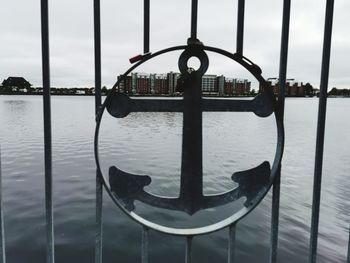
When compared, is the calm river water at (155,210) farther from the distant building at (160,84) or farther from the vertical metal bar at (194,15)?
the vertical metal bar at (194,15)

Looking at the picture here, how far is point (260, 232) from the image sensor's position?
33.7 feet

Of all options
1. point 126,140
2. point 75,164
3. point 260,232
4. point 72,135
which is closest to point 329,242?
point 260,232

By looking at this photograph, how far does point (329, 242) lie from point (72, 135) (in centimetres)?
2305

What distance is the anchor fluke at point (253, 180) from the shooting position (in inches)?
72.7

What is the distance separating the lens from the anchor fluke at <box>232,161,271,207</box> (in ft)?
6.06

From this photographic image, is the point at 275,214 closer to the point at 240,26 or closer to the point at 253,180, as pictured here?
the point at 253,180

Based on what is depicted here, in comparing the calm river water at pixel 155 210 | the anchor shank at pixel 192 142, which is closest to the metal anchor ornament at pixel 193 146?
the anchor shank at pixel 192 142

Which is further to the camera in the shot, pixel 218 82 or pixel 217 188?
pixel 217 188

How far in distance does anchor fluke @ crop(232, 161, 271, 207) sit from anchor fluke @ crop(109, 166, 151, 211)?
58cm

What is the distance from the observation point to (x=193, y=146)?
182cm

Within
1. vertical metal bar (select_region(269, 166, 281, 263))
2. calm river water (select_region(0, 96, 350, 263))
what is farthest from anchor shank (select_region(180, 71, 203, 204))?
calm river water (select_region(0, 96, 350, 263))

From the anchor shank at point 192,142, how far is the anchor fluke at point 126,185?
25cm

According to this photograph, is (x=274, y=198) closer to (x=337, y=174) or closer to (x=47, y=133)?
(x=47, y=133)

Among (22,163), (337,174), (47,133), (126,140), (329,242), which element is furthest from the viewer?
(126,140)
